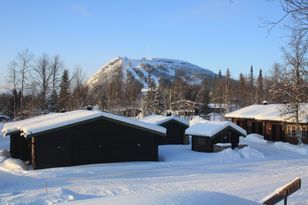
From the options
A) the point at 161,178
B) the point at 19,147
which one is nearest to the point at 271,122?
the point at 161,178

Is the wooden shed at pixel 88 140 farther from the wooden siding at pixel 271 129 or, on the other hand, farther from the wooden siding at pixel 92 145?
the wooden siding at pixel 271 129

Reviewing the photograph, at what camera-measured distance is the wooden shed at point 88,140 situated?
2222 centimetres

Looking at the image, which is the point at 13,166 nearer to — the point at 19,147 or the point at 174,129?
the point at 19,147

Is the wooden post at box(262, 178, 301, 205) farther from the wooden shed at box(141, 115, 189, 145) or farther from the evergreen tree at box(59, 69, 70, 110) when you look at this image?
the evergreen tree at box(59, 69, 70, 110)

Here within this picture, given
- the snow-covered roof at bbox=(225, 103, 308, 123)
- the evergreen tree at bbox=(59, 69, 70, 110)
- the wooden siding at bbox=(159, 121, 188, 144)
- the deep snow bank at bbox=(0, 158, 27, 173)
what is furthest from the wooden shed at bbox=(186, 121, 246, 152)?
the evergreen tree at bbox=(59, 69, 70, 110)

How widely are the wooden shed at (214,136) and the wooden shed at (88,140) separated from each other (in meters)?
5.71

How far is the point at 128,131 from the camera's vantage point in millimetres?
24766

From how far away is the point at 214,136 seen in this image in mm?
29297

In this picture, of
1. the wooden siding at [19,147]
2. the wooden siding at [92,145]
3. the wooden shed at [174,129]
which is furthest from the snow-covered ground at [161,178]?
the wooden shed at [174,129]

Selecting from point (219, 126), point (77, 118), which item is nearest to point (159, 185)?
point (77, 118)

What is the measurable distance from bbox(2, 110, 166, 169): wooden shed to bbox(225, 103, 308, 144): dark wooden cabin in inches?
753

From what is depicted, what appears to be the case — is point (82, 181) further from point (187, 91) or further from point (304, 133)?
point (187, 91)

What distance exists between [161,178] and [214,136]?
1188 cm

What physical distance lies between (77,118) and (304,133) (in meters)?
25.3
